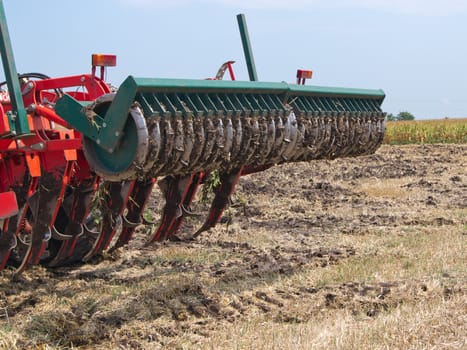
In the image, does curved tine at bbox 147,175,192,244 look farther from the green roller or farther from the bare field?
the green roller

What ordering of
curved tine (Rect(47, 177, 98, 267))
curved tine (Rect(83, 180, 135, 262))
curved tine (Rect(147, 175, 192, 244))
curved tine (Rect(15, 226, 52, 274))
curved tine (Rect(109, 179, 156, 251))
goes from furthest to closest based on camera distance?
curved tine (Rect(147, 175, 192, 244)) < curved tine (Rect(109, 179, 156, 251)) < curved tine (Rect(47, 177, 98, 267)) < curved tine (Rect(83, 180, 135, 262)) < curved tine (Rect(15, 226, 52, 274))

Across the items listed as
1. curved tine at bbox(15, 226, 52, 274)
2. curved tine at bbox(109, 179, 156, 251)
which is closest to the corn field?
curved tine at bbox(109, 179, 156, 251)

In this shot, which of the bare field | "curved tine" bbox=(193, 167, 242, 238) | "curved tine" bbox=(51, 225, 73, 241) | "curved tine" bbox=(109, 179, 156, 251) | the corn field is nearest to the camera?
the bare field

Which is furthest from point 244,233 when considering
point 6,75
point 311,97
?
point 6,75

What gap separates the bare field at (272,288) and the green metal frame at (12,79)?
1321 mm

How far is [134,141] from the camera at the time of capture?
15.1ft

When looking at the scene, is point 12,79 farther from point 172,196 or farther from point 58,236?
point 172,196

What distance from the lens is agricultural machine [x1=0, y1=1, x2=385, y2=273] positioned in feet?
15.5

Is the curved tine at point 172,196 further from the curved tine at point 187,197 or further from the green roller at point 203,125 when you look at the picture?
the green roller at point 203,125

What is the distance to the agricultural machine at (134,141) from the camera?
471cm

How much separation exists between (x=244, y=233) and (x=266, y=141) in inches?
127

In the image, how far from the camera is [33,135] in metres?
5.42

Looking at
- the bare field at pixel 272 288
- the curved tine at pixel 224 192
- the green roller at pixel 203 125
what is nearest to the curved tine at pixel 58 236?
the bare field at pixel 272 288

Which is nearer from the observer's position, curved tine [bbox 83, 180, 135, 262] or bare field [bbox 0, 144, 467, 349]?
bare field [bbox 0, 144, 467, 349]
